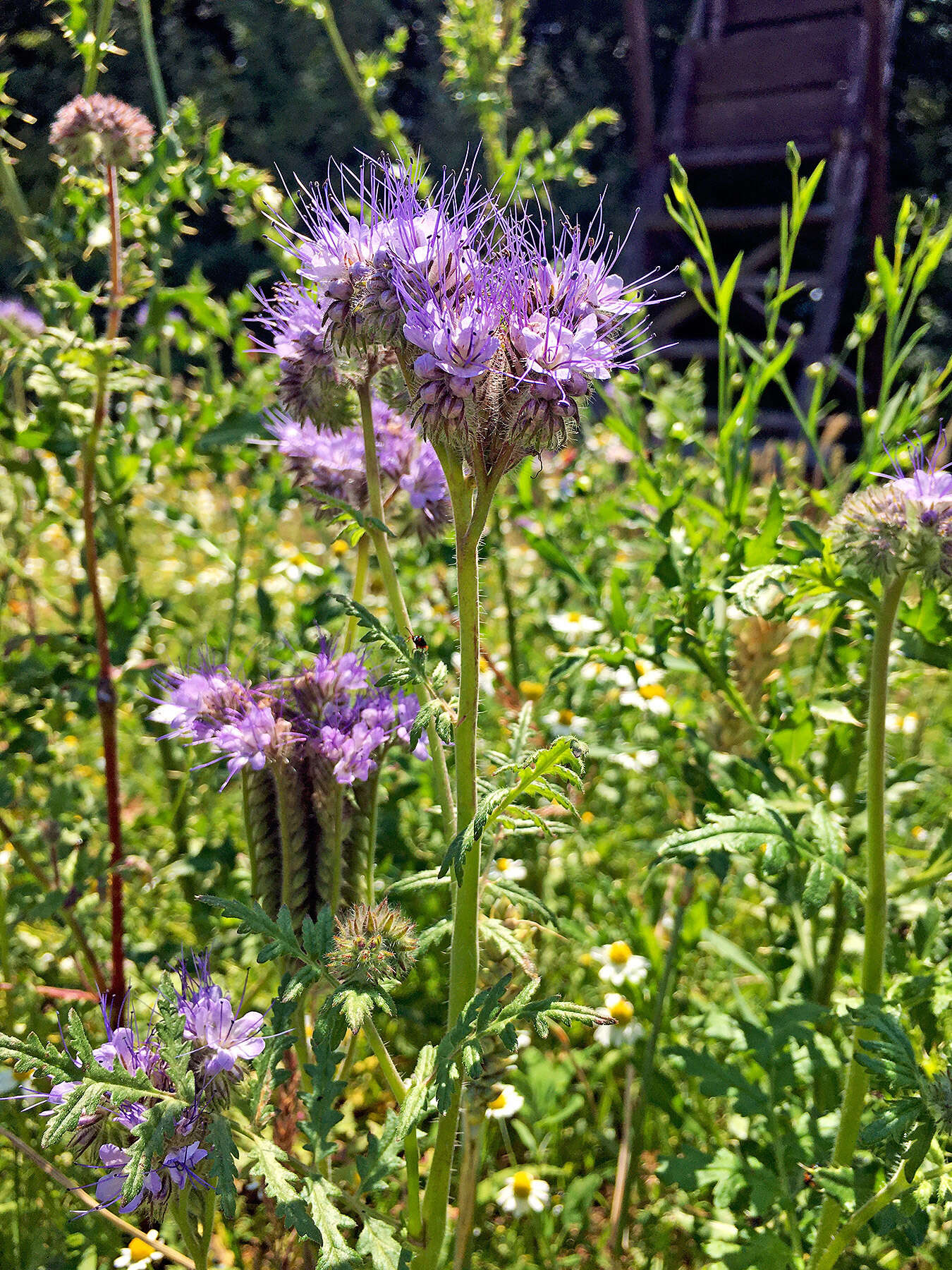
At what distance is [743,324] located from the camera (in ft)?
29.5

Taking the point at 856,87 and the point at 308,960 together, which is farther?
the point at 856,87

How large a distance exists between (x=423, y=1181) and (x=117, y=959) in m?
0.73

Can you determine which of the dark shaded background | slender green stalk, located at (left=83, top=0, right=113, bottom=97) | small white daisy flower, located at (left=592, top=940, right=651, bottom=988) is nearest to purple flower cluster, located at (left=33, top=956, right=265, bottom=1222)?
small white daisy flower, located at (left=592, top=940, right=651, bottom=988)

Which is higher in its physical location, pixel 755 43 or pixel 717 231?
pixel 755 43

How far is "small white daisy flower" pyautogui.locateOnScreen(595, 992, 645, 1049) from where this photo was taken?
6.33ft

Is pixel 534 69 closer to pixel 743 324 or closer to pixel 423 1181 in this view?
pixel 743 324

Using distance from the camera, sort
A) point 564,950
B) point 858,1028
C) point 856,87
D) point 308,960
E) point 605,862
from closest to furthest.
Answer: point 308,960 < point 858,1028 < point 564,950 < point 605,862 < point 856,87

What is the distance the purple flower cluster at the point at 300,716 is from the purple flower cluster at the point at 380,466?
249 mm

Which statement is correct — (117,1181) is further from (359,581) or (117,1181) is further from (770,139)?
(770,139)

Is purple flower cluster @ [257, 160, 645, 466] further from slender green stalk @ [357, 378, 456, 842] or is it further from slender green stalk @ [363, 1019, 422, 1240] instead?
slender green stalk @ [363, 1019, 422, 1240]

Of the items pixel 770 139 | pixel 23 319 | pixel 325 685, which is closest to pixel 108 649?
pixel 325 685

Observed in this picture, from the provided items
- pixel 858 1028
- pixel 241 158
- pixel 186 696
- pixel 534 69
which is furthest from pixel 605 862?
pixel 534 69

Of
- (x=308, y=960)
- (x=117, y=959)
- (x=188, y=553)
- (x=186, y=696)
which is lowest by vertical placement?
(x=188, y=553)

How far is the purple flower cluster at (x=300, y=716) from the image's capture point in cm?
128
